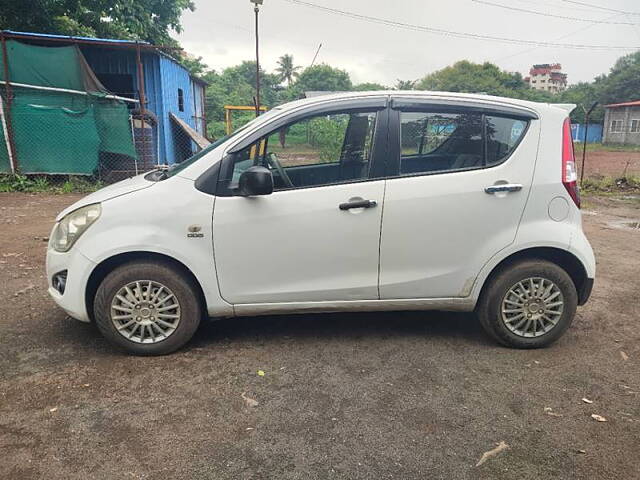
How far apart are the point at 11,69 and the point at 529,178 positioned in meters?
11.3

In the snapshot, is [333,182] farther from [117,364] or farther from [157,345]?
[117,364]

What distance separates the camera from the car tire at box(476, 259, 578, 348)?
3605mm

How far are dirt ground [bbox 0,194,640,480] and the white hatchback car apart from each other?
0.32m

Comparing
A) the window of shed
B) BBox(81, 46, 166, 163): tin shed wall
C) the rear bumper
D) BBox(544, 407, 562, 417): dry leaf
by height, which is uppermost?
BBox(81, 46, 166, 163): tin shed wall

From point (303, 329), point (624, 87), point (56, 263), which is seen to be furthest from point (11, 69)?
point (624, 87)

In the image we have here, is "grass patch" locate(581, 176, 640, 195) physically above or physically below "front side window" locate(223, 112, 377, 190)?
below

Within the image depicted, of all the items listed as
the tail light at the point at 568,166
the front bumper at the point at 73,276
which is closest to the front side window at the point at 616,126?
the tail light at the point at 568,166

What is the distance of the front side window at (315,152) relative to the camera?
11.7 ft

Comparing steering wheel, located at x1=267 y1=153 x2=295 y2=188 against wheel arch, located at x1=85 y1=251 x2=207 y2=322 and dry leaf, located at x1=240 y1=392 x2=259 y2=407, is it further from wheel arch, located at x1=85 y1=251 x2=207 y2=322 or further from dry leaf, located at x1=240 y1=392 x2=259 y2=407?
dry leaf, located at x1=240 y1=392 x2=259 y2=407

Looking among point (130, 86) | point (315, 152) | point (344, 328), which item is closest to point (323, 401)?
point (344, 328)

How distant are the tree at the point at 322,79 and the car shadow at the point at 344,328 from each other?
61.4m

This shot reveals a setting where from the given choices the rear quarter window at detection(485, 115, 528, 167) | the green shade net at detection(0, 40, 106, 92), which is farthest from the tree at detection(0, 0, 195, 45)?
the rear quarter window at detection(485, 115, 528, 167)

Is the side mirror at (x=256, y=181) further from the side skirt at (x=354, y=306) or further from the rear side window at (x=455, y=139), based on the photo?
the rear side window at (x=455, y=139)

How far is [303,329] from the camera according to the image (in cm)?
404
